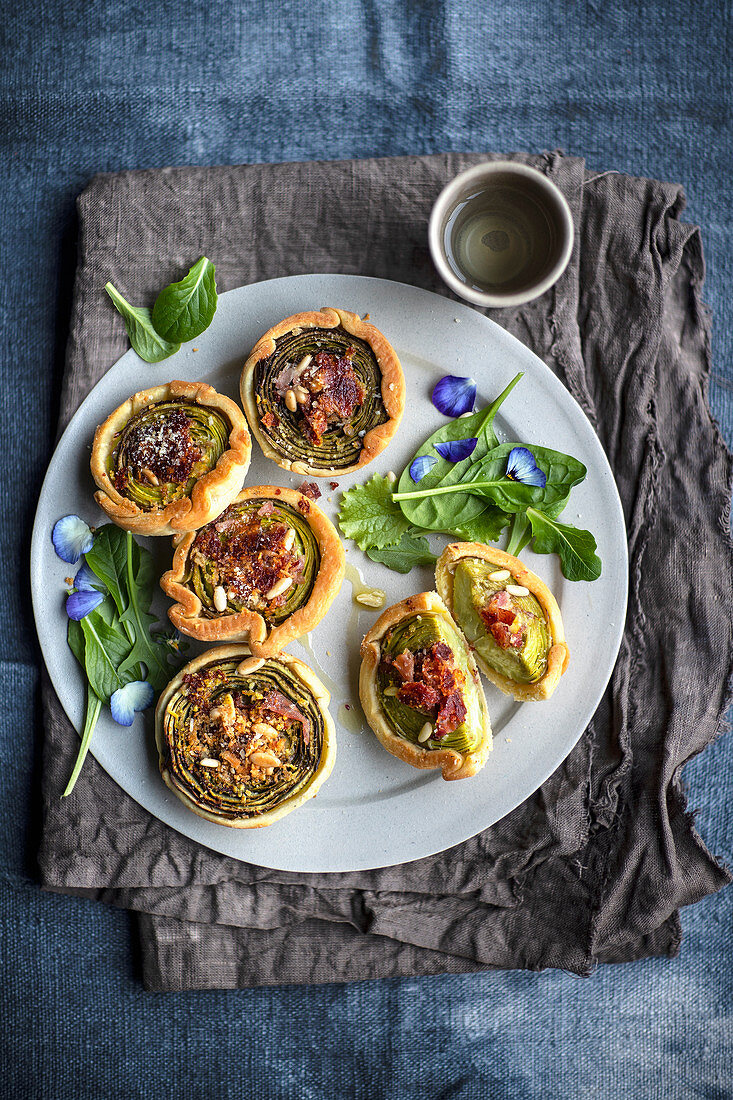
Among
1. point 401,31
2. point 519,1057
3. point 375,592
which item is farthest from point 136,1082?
point 401,31

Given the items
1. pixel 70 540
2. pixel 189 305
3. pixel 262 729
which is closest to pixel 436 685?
pixel 262 729

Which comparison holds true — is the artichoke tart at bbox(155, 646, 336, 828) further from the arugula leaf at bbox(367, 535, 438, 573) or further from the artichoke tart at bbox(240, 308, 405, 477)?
the artichoke tart at bbox(240, 308, 405, 477)

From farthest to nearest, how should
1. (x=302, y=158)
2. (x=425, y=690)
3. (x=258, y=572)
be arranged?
(x=302, y=158), (x=258, y=572), (x=425, y=690)

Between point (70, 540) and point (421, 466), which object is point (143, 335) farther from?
point (421, 466)

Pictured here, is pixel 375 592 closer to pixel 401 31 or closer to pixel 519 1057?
pixel 519 1057

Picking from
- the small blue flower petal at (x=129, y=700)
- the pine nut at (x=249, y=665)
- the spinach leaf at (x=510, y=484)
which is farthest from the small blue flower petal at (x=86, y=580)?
the spinach leaf at (x=510, y=484)

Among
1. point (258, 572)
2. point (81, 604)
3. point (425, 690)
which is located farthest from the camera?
point (81, 604)

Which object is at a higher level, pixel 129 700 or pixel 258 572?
pixel 258 572

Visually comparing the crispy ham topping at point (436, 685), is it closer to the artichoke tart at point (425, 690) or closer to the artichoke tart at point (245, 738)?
the artichoke tart at point (425, 690)
